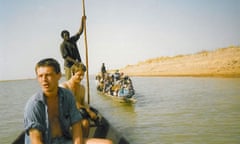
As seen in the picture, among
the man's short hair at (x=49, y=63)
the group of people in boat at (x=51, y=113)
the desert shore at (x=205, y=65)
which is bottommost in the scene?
the desert shore at (x=205, y=65)

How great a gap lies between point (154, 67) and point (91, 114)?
226ft

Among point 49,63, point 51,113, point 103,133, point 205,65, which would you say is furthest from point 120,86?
point 205,65

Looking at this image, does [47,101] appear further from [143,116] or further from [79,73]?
[143,116]

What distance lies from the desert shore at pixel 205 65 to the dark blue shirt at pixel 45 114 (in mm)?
41515

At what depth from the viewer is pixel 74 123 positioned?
10.1ft

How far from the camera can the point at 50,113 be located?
302cm

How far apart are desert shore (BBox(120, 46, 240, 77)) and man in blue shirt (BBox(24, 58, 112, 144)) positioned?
136 feet

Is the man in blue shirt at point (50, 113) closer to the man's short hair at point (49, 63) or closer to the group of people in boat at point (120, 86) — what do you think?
the man's short hair at point (49, 63)

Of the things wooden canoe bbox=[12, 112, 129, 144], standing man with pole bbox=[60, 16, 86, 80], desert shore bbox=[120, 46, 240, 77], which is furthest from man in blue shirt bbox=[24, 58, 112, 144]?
desert shore bbox=[120, 46, 240, 77]

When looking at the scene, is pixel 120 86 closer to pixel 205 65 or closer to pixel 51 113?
pixel 51 113

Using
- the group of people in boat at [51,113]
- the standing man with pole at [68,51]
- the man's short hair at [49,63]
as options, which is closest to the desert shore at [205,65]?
the standing man with pole at [68,51]

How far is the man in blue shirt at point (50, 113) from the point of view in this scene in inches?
113

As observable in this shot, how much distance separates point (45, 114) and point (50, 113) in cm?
9

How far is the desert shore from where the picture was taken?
4459 cm
